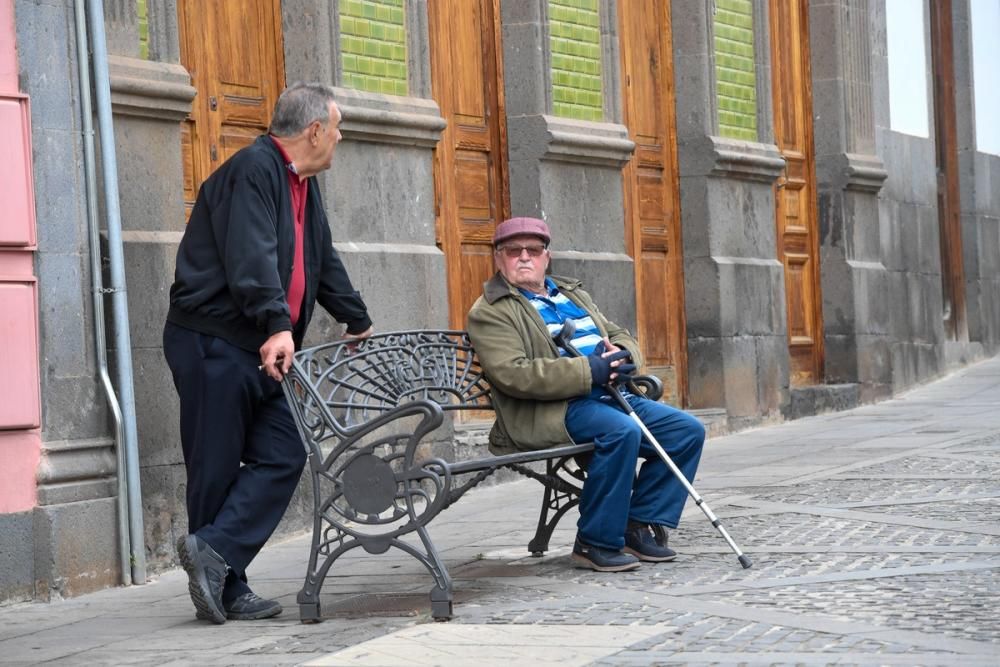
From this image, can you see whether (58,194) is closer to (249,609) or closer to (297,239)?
(297,239)

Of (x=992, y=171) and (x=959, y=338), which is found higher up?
(x=992, y=171)

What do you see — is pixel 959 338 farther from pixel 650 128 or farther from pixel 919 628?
pixel 919 628

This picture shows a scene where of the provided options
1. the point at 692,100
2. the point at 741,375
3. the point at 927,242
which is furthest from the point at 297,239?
the point at 927,242

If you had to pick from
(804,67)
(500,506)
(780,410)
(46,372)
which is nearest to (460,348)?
(46,372)

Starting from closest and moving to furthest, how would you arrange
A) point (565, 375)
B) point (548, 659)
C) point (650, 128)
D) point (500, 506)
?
1. point (548, 659)
2. point (565, 375)
3. point (500, 506)
4. point (650, 128)

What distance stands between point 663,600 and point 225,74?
386 centimetres

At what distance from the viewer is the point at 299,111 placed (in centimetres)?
611

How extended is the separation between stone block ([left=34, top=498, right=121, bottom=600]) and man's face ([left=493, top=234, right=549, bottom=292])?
5.77 ft

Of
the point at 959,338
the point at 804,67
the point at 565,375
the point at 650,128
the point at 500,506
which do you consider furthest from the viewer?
the point at 959,338

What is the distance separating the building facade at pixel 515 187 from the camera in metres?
6.85

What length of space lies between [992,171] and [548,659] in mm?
Answer: 14458

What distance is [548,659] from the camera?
16.2 ft

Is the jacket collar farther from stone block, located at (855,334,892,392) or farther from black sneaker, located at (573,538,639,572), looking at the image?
stone block, located at (855,334,892,392)

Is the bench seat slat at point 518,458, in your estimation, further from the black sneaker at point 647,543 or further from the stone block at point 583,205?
the stone block at point 583,205
